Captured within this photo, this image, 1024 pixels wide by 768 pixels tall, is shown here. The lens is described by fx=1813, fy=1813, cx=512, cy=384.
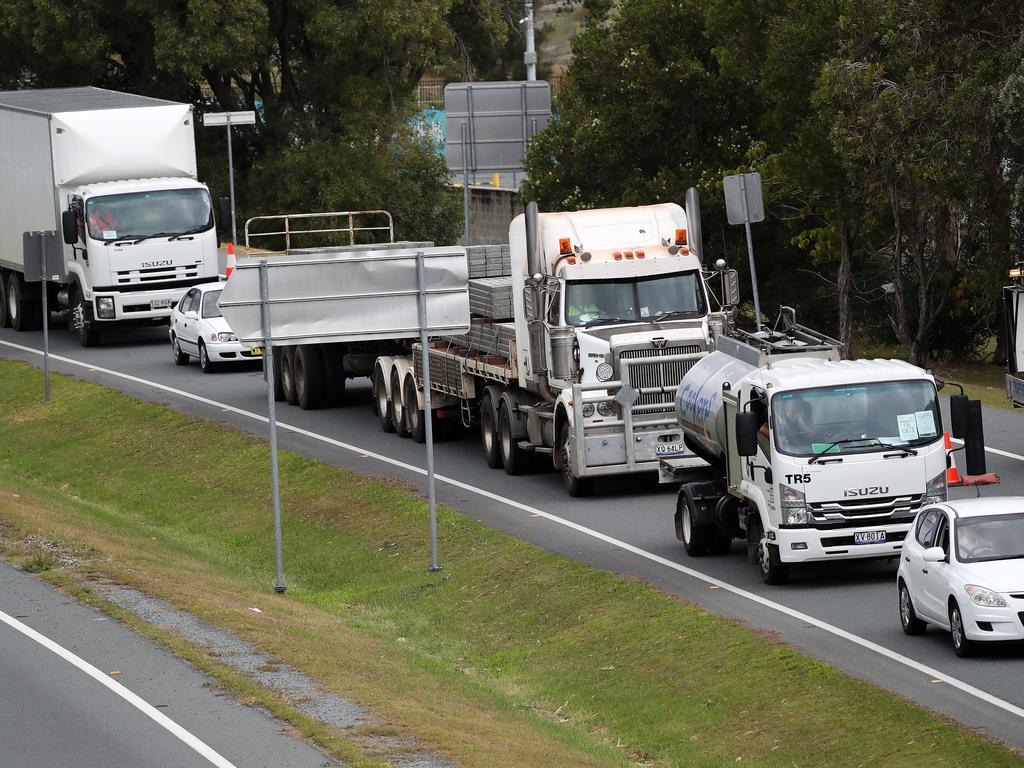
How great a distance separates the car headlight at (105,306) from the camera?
124 feet

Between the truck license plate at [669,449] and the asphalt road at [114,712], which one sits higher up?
the truck license plate at [669,449]

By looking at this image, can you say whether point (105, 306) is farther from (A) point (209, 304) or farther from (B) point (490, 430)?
(B) point (490, 430)

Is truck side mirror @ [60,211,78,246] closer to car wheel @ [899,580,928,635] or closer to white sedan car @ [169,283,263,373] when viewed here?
white sedan car @ [169,283,263,373]

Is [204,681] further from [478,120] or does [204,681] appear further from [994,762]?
[478,120]

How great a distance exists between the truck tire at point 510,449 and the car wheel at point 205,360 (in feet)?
38.0

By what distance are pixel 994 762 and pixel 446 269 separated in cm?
960

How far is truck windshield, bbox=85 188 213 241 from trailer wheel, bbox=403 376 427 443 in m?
11.2

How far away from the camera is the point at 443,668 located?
1670 cm

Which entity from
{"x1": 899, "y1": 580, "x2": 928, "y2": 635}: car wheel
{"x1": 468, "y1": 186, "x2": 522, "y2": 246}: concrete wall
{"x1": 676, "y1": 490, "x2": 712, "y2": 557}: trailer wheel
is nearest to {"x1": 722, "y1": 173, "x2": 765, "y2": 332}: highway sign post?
{"x1": 676, "y1": 490, "x2": 712, "y2": 557}: trailer wheel

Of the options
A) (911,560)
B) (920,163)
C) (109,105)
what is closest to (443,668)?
(911,560)

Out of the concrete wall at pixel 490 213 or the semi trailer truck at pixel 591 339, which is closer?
the semi trailer truck at pixel 591 339

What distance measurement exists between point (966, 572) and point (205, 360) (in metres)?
23.3

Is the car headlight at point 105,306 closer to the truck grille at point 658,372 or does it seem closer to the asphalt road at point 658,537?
the asphalt road at point 658,537

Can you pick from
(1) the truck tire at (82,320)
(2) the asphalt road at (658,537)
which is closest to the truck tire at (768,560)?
(2) the asphalt road at (658,537)
